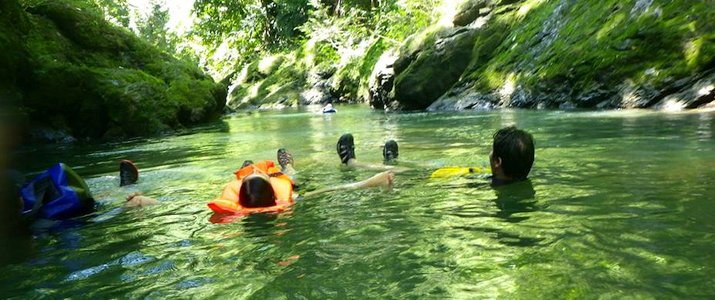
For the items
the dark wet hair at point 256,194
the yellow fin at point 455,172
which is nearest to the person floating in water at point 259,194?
the dark wet hair at point 256,194

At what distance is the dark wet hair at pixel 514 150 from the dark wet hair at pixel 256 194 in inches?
72.9

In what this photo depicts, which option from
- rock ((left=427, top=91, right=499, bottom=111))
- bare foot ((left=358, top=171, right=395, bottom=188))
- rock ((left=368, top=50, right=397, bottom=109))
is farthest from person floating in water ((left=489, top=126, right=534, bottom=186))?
Answer: rock ((left=368, top=50, right=397, bottom=109))

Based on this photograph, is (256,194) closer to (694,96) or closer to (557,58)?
(694,96)

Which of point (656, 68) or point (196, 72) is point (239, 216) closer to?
point (656, 68)

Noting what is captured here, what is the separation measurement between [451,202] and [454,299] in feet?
6.32

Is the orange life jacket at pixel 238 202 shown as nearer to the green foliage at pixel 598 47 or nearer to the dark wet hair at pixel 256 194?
the dark wet hair at pixel 256 194

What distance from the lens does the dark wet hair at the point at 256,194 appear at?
14.4 feet

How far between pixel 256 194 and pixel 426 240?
5.66ft

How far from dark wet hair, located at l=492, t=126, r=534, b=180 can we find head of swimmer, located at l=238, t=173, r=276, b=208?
6.08ft

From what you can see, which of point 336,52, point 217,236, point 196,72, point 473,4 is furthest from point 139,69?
point 336,52

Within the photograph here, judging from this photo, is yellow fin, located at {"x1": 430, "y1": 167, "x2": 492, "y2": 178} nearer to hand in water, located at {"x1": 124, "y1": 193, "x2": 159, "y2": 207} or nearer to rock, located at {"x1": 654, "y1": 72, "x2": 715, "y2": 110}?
hand in water, located at {"x1": 124, "y1": 193, "x2": 159, "y2": 207}

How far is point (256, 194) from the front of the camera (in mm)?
4391

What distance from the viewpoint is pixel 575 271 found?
2.42m

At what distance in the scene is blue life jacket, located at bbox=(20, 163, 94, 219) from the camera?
4395 mm
